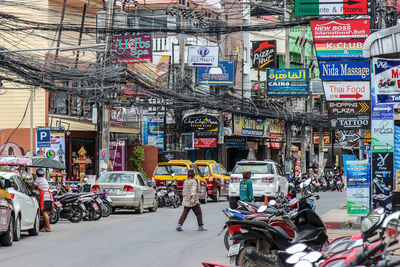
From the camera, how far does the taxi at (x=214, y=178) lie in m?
34.8

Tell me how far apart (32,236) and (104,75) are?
1127 cm

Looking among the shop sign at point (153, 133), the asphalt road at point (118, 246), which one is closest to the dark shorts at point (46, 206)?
the asphalt road at point (118, 246)

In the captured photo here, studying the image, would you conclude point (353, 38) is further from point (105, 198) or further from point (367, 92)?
point (105, 198)

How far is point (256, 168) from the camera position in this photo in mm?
27469

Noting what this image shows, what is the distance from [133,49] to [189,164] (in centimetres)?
574

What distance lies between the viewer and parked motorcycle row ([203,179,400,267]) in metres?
Result: 5.84

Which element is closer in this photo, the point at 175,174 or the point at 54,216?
the point at 54,216

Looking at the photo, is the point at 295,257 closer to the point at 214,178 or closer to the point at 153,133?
the point at 214,178

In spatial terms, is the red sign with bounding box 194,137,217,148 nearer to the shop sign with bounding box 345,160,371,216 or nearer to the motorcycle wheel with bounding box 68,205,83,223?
the motorcycle wheel with bounding box 68,205,83,223

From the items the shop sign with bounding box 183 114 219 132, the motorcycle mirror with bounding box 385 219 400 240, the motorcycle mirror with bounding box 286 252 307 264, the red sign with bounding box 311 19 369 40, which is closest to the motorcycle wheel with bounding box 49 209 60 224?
the red sign with bounding box 311 19 369 40

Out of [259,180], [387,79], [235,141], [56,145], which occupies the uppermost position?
[387,79]

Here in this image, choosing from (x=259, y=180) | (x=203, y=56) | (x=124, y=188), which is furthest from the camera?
(x=203, y=56)

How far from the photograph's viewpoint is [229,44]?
56.2m

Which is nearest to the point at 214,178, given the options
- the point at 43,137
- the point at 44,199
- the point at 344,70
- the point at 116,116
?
the point at 116,116
